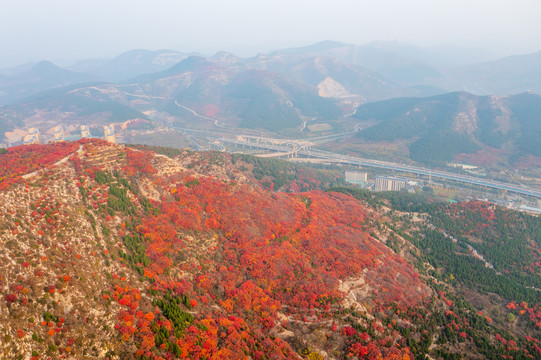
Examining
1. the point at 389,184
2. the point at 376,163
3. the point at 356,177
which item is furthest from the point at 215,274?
the point at 376,163

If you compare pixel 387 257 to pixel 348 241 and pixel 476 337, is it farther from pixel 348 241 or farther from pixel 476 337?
pixel 476 337

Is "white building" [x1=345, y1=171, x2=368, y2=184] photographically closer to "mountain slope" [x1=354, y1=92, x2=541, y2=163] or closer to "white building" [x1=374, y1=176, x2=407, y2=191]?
"white building" [x1=374, y1=176, x2=407, y2=191]

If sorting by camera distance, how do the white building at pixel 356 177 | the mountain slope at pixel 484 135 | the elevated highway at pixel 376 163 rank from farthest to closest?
the mountain slope at pixel 484 135, the white building at pixel 356 177, the elevated highway at pixel 376 163

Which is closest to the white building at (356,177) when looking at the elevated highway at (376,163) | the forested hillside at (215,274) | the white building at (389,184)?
the white building at (389,184)

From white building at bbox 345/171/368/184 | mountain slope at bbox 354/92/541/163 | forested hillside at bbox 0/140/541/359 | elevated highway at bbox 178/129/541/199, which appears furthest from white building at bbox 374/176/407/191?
forested hillside at bbox 0/140/541/359

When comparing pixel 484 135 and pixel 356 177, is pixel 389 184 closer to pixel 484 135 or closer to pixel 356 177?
pixel 356 177

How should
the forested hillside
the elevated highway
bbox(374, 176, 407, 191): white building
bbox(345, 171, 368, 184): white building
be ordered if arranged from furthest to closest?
bbox(345, 171, 368, 184): white building, bbox(374, 176, 407, 191): white building, the elevated highway, the forested hillside

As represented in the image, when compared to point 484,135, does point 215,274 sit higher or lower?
lower

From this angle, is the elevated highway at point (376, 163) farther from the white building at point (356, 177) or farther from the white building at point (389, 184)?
the white building at point (389, 184)

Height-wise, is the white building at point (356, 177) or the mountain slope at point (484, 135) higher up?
the mountain slope at point (484, 135)

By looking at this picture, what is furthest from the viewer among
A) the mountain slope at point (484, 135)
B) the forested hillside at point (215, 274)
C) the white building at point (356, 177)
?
the mountain slope at point (484, 135)

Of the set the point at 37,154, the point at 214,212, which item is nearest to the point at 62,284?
the point at 214,212
